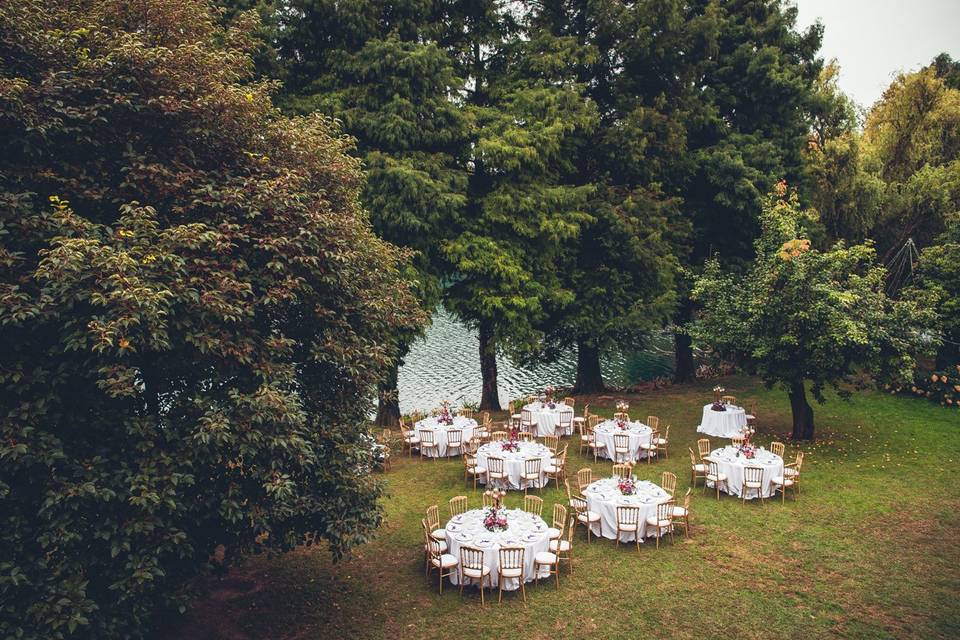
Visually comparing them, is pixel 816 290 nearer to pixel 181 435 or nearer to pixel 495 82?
pixel 495 82

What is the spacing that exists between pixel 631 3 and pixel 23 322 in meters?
22.7

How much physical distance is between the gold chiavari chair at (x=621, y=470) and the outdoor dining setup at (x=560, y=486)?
0.14 ft

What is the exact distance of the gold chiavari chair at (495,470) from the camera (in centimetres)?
1449

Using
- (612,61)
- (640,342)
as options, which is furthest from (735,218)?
(612,61)

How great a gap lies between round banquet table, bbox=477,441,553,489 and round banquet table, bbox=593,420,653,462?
2.33 meters

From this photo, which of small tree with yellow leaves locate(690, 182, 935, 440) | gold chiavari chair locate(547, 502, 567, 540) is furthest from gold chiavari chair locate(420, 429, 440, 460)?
small tree with yellow leaves locate(690, 182, 935, 440)

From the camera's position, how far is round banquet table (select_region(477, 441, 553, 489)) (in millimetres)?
14719

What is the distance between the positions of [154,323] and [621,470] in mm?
11270

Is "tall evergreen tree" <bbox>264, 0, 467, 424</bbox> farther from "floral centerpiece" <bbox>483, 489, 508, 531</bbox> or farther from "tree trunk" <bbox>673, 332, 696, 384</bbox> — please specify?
"tree trunk" <bbox>673, 332, 696, 384</bbox>

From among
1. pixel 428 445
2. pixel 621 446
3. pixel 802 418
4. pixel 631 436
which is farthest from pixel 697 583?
pixel 802 418

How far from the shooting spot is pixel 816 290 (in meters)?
15.5

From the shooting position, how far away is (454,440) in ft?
57.5

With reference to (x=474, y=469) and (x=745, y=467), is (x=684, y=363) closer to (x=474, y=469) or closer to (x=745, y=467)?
(x=745, y=467)

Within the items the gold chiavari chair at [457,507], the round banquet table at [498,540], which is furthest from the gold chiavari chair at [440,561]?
the gold chiavari chair at [457,507]
